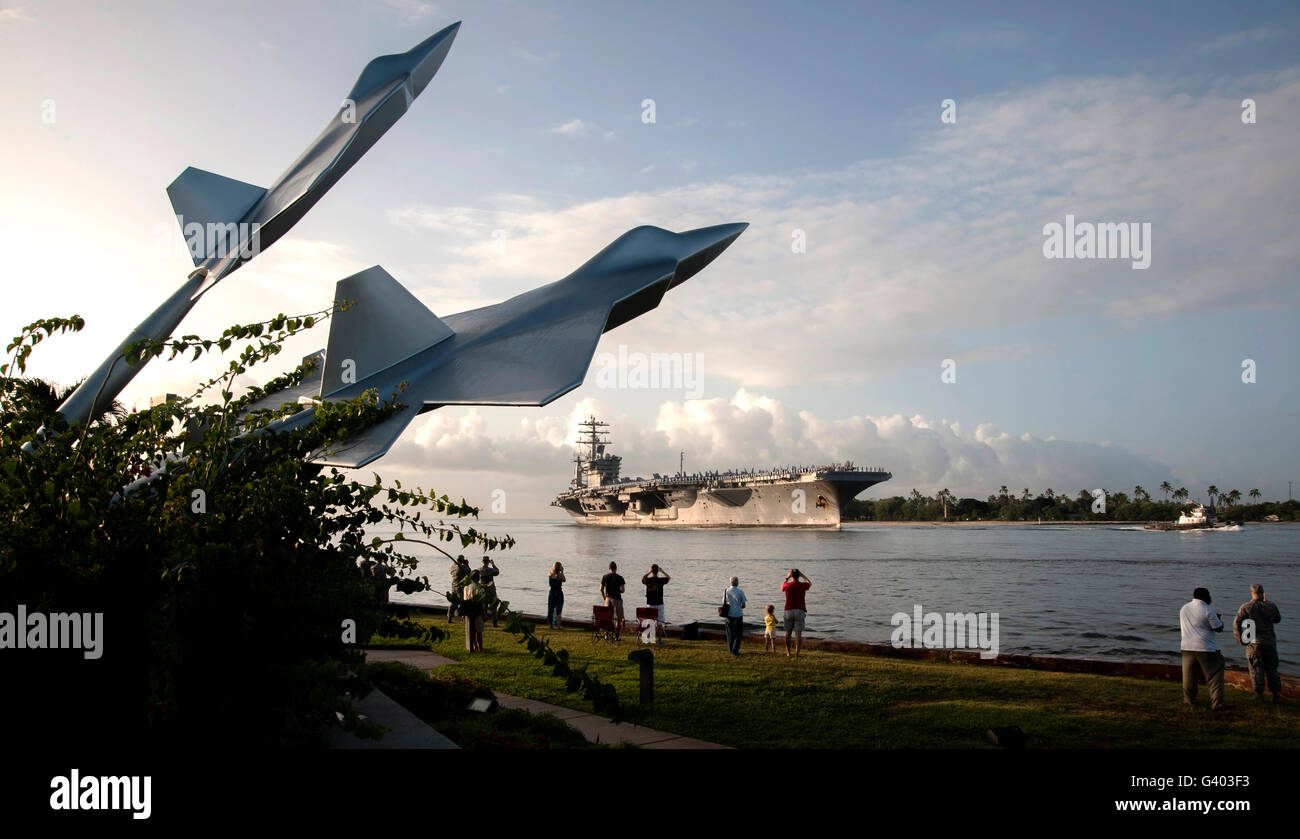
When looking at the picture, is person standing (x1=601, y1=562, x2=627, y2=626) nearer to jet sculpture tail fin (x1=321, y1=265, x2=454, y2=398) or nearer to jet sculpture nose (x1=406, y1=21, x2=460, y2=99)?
jet sculpture tail fin (x1=321, y1=265, x2=454, y2=398)

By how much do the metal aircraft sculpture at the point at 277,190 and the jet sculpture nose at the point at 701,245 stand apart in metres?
2.89

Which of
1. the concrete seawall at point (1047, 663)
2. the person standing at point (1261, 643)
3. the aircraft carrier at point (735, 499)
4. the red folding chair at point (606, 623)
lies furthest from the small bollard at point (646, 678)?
the aircraft carrier at point (735, 499)

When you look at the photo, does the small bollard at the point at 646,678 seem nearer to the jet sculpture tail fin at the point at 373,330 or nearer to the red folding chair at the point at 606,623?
the jet sculpture tail fin at the point at 373,330

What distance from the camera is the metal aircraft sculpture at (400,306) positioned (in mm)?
6184

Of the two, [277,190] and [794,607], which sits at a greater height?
[277,190]

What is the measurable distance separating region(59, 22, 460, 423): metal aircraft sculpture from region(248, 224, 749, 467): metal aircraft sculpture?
1.19m

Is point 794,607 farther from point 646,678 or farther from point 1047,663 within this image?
point 646,678

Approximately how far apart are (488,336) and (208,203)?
310 cm

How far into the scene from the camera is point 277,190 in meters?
7.52

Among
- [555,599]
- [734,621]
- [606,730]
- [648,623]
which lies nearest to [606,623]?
[648,623]

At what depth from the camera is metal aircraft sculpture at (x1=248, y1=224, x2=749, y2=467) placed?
5.94 meters
